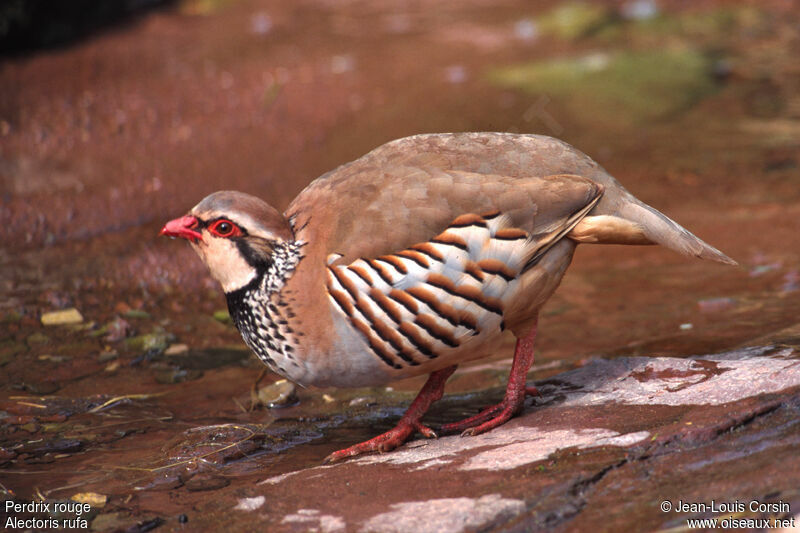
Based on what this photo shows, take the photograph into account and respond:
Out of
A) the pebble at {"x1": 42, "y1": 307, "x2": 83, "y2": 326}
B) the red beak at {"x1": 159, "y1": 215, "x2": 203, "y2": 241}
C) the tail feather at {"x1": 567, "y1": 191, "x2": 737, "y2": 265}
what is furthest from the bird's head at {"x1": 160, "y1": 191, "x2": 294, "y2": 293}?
the pebble at {"x1": 42, "y1": 307, "x2": 83, "y2": 326}

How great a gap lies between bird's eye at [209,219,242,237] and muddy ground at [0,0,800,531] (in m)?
0.84

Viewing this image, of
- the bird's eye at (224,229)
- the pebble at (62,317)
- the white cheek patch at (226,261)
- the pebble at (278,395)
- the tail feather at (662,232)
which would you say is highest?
the bird's eye at (224,229)

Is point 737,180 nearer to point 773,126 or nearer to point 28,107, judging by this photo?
point 773,126

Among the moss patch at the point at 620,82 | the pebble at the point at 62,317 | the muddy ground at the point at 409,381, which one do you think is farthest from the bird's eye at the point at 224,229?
the moss patch at the point at 620,82

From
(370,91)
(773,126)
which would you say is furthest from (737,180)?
(370,91)

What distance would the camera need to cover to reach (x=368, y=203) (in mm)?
3395

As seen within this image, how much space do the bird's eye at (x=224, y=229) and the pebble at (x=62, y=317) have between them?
6.31ft

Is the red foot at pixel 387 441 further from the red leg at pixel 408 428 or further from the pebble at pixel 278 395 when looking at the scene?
the pebble at pixel 278 395

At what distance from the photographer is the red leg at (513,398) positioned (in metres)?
3.57

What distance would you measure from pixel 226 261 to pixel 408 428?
3.11ft

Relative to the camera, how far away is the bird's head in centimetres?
342

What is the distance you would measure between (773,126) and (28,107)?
6475mm

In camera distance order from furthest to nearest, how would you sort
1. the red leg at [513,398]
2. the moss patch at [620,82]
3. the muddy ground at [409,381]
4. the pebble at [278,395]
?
the moss patch at [620,82], the pebble at [278,395], the red leg at [513,398], the muddy ground at [409,381]

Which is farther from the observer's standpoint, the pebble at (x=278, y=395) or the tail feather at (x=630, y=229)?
the pebble at (x=278, y=395)
